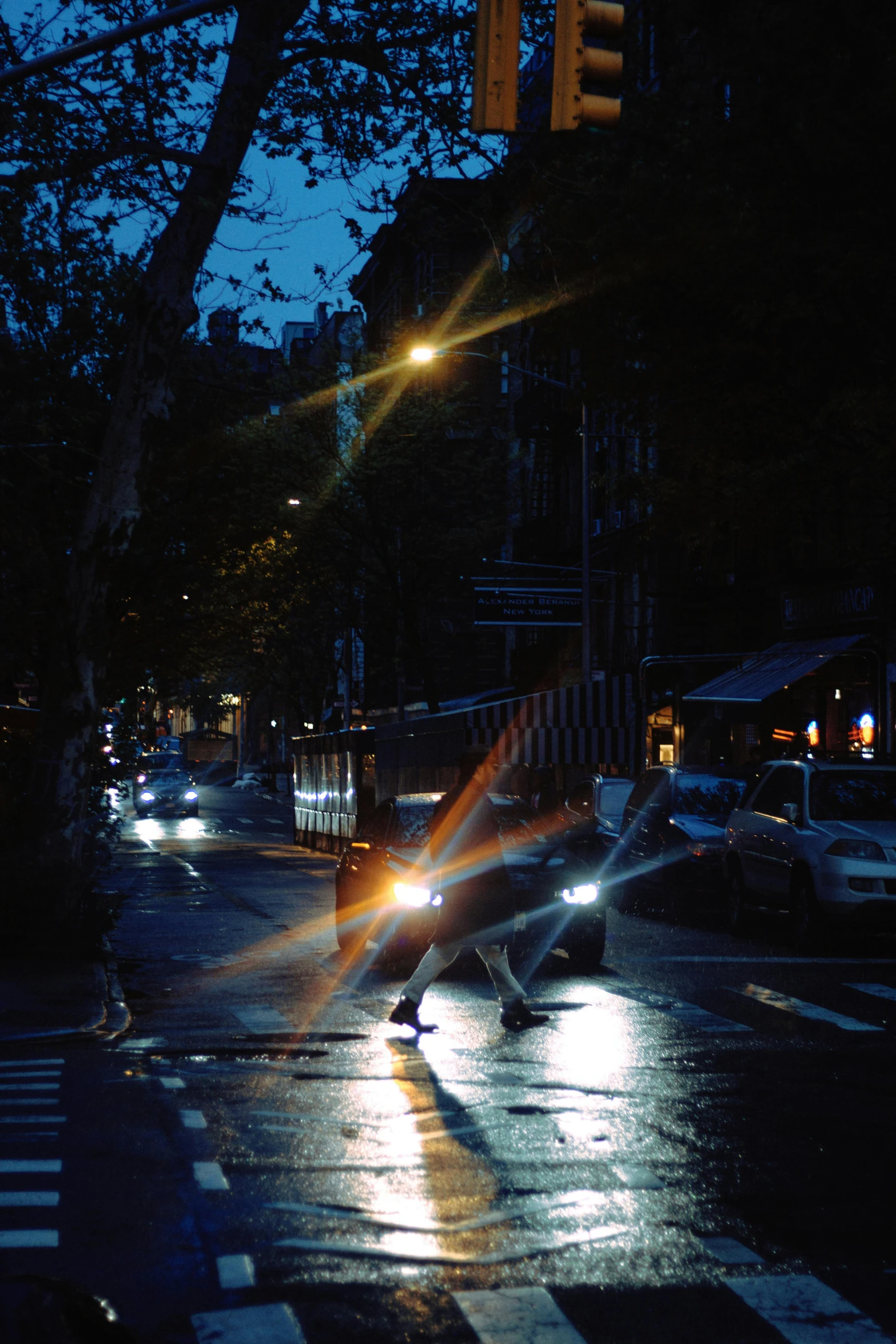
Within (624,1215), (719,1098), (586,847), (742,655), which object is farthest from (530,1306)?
(742,655)

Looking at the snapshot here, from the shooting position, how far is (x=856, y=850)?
652 inches

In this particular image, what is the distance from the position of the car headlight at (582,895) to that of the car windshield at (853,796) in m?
3.46

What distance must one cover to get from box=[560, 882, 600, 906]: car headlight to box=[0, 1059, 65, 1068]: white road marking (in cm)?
539

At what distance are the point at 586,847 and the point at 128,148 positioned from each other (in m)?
7.11

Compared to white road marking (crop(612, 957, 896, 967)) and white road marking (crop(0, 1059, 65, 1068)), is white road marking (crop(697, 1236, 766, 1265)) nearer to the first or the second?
white road marking (crop(0, 1059, 65, 1068))

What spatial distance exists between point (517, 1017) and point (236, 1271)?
19.7ft

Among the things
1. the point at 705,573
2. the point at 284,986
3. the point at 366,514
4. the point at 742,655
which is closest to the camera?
the point at 284,986

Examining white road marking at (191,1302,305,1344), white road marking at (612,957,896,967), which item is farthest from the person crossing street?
white road marking at (191,1302,305,1344)

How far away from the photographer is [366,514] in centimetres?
4659

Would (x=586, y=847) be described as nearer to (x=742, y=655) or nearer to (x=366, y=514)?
(x=742, y=655)

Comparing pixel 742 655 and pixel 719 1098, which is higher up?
pixel 742 655

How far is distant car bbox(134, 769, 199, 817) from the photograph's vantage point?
66.4 m

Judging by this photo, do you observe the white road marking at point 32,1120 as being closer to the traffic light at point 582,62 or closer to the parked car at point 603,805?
the traffic light at point 582,62

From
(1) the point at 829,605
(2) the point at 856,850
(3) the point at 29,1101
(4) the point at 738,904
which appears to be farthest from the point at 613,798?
(3) the point at 29,1101
